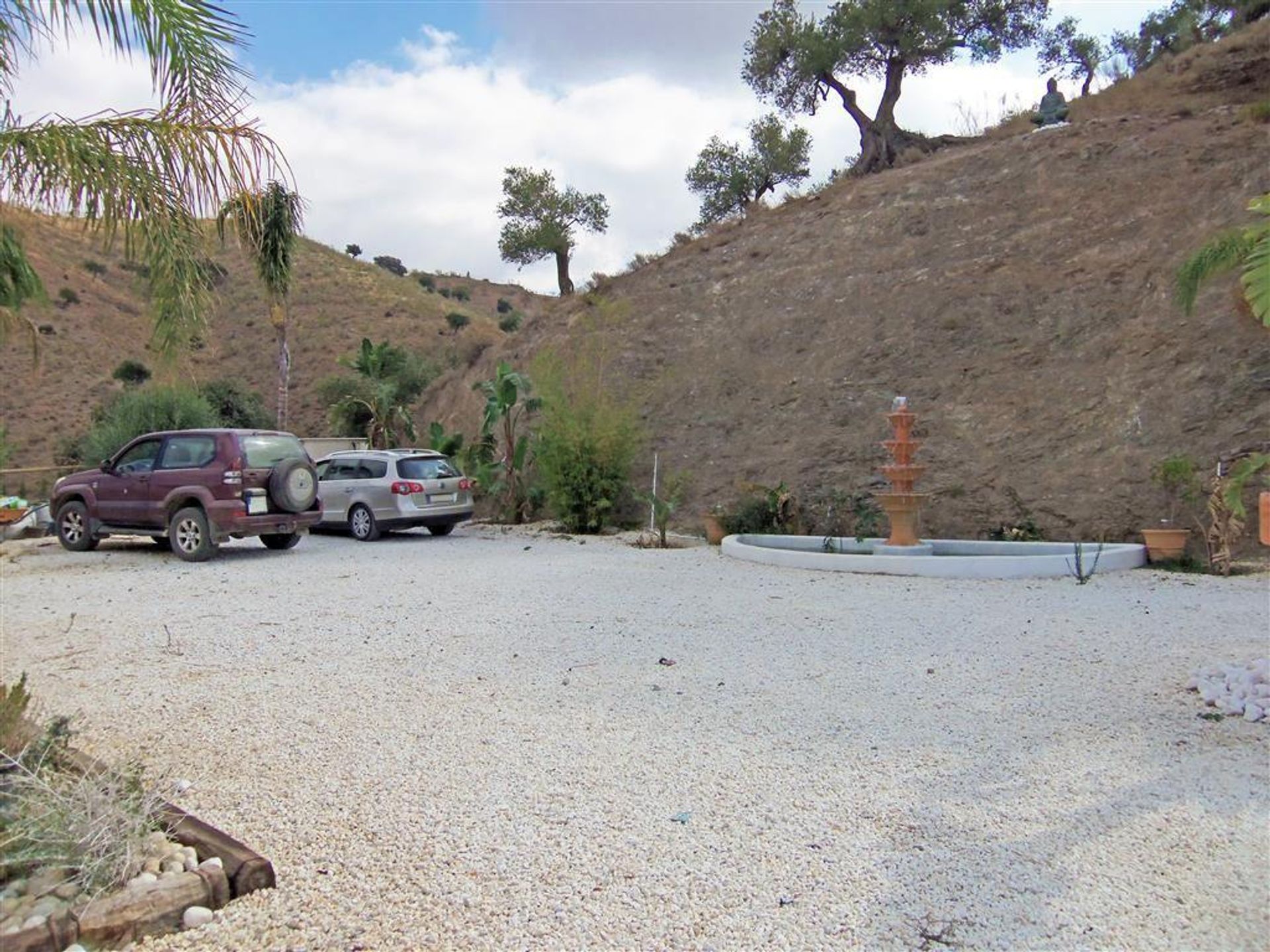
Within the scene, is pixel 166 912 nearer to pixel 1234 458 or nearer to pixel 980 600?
pixel 980 600

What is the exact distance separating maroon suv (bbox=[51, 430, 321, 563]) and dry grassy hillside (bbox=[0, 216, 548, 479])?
17.4m

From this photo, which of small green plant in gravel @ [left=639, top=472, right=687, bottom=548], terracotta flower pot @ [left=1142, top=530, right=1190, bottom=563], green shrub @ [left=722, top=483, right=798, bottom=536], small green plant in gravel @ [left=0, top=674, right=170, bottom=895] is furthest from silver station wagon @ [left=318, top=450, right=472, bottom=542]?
small green plant in gravel @ [left=0, top=674, right=170, bottom=895]

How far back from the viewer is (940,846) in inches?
131

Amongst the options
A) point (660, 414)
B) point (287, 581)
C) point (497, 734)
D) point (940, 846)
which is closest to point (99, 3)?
point (497, 734)

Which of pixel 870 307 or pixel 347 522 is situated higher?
pixel 870 307

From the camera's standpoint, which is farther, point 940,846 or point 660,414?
point 660,414

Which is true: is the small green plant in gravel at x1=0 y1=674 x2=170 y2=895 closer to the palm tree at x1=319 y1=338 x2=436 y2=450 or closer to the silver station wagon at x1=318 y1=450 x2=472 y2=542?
the silver station wagon at x1=318 y1=450 x2=472 y2=542

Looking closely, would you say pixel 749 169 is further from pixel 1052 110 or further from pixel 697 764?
pixel 697 764

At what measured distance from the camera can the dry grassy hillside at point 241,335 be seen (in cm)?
3566

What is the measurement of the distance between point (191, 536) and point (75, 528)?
2635mm

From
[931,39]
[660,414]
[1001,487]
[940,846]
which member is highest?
[931,39]

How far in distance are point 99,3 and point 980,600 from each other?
27.2 feet

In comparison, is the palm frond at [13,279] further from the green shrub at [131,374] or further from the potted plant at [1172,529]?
the green shrub at [131,374]

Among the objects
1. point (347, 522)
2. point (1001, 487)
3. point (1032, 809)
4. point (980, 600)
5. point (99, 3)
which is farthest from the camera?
point (347, 522)
